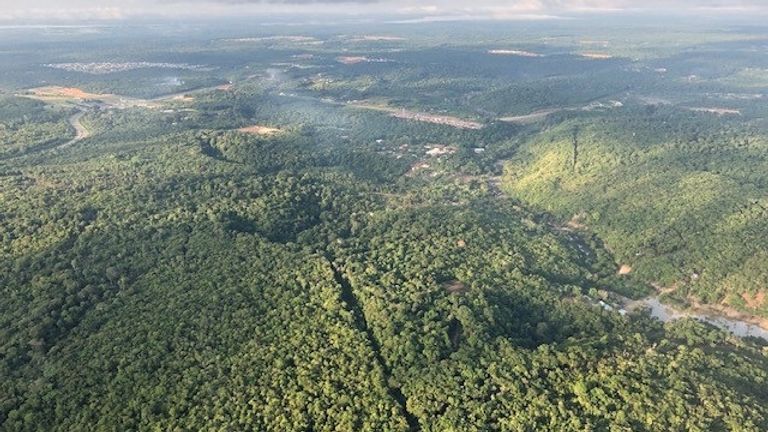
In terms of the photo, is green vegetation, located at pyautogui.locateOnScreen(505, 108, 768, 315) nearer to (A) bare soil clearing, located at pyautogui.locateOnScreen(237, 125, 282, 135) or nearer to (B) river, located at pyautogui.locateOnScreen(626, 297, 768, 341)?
(B) river, located at pyautogui.locateOnScreen(626, 297, 768, 341)

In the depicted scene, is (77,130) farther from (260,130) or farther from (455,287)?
(455,287)

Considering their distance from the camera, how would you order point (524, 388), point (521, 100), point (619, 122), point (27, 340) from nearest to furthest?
point (524, 388) < point (27, 340) < point (619, 122) < point (521, 100)

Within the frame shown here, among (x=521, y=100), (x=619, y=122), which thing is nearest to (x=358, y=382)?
(x=619, y=122)

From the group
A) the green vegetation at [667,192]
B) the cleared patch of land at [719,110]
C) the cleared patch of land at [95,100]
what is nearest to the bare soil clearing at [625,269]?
the green vegetation at [667,192]

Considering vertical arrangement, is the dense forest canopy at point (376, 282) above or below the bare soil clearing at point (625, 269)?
above

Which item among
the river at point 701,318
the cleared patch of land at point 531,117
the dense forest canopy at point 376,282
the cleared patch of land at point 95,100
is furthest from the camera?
the cleared patch of land at point 95,100

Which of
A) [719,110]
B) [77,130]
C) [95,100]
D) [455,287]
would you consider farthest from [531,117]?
[95,100]

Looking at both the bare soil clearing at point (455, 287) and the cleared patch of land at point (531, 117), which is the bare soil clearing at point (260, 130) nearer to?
the cleared patch of land at point (531, 117)

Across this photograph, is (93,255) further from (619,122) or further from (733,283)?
(619,122)
